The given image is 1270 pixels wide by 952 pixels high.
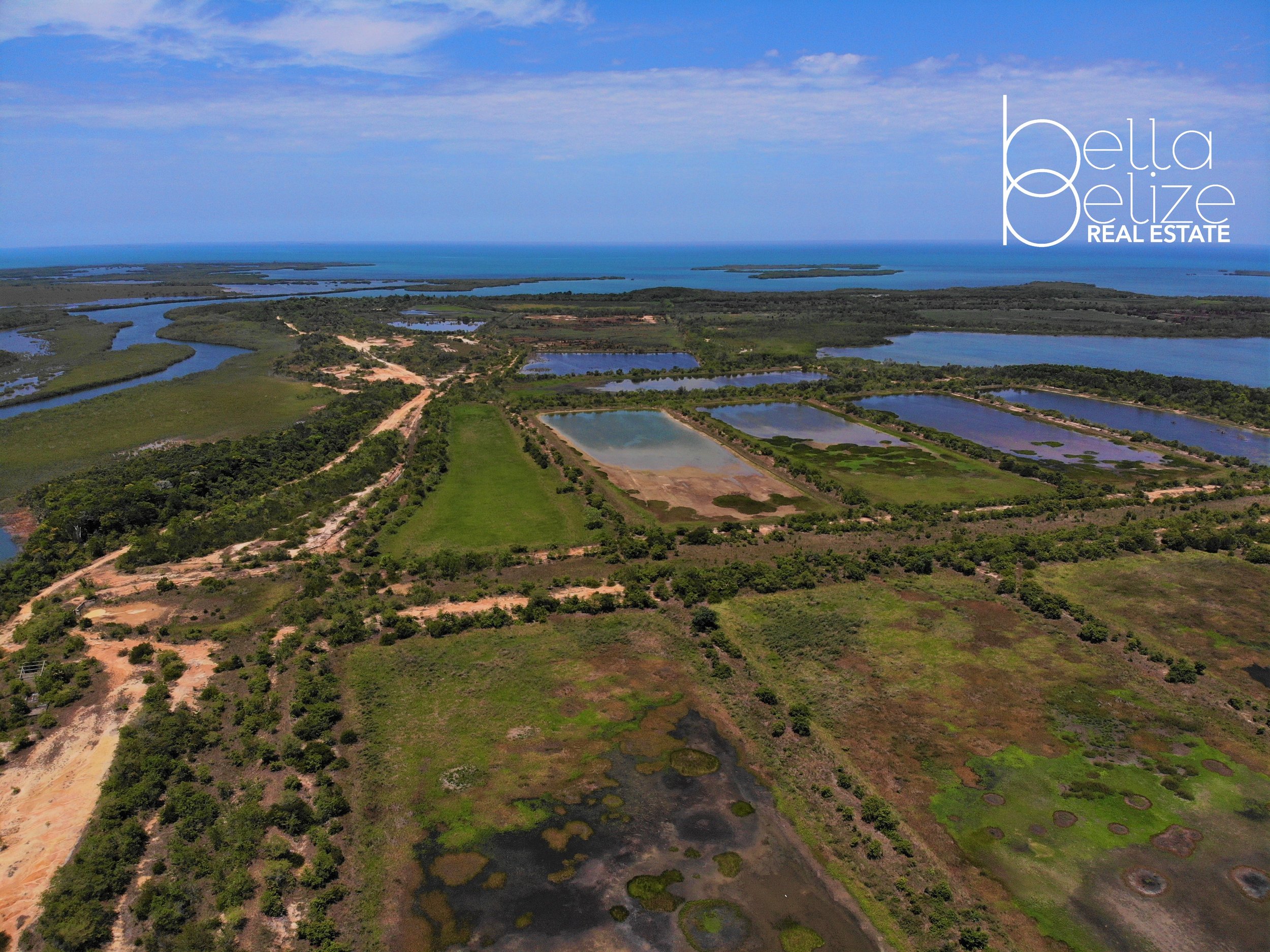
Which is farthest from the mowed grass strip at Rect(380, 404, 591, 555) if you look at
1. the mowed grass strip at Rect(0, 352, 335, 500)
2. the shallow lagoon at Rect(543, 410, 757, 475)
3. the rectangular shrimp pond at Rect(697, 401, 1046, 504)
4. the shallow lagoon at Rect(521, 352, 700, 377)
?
the shallow lagoon at Rect(521, 352, 700, 377)

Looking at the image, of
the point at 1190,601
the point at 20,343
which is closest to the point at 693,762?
the point at 1190,601

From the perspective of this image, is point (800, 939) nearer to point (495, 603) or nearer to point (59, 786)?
point (495, 603)

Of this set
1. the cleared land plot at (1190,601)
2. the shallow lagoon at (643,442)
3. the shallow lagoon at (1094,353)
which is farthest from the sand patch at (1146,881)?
the shallow lagoon at (1094,353)

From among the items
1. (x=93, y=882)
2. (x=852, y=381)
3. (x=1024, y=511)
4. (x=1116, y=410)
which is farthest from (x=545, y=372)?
(x=93, y=882)

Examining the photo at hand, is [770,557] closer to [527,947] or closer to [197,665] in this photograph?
[527,947]

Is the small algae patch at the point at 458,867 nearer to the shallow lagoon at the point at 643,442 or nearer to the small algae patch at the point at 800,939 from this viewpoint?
the small algae patch at the point at 800,939

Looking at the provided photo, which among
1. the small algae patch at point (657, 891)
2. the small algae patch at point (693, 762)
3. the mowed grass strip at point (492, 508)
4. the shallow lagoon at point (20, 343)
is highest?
the shallow lagoon at point (20, 343)
